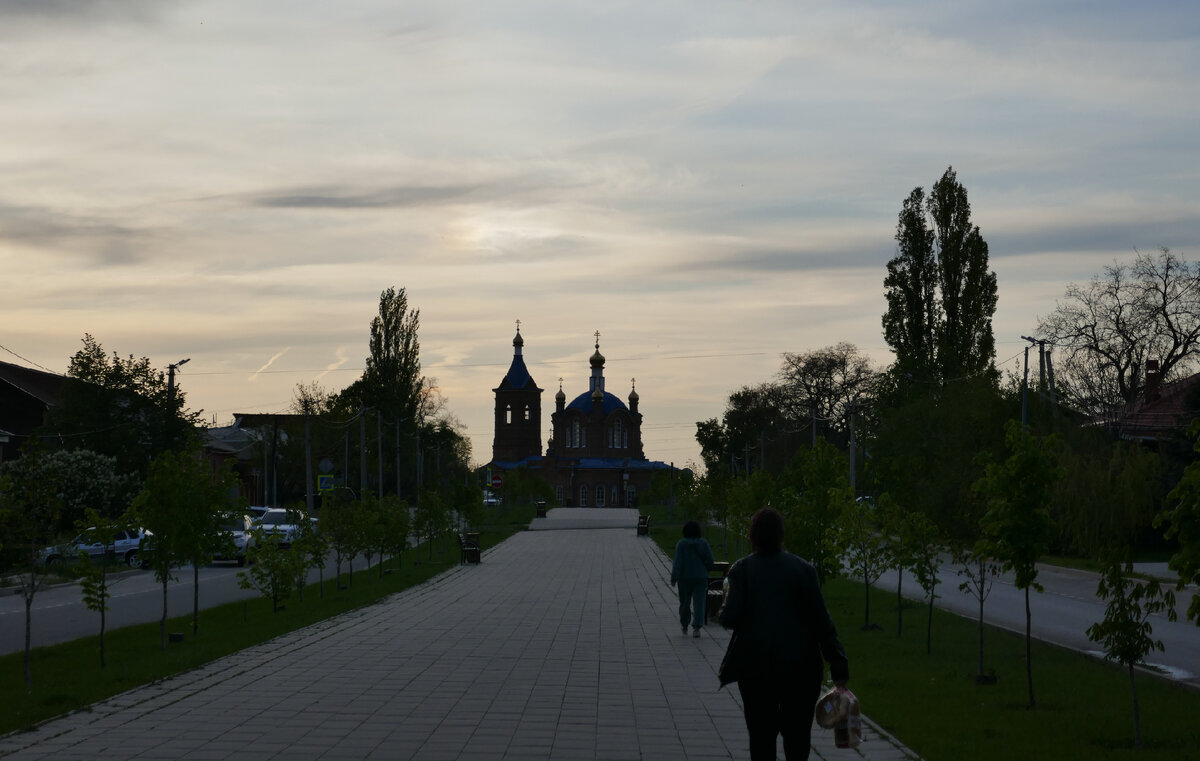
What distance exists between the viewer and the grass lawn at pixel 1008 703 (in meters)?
9.91

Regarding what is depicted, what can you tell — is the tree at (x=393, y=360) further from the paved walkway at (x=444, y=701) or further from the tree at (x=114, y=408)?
the paved walkway at (x=444, y=701)

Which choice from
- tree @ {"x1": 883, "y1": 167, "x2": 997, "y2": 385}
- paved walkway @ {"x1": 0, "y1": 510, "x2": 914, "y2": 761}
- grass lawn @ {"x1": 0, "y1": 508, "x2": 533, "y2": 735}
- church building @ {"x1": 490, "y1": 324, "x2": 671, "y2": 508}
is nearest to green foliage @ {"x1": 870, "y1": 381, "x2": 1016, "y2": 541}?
tree @ {"x1": 883, "y1": 167, "x2": 997, "y2": 385}

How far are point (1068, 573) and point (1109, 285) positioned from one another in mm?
24714

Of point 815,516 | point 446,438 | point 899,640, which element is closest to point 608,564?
point 815,516

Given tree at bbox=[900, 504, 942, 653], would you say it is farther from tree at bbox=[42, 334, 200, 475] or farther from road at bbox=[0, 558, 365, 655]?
tree at bbox=[42, 334, 200, 475]

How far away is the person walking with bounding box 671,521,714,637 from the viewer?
18250 mm

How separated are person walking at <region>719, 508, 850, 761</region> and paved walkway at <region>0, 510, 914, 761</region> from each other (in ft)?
7.24

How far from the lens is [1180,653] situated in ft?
55.9

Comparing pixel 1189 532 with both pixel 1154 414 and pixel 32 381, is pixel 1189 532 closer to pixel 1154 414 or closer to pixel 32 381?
pixel 1154 414

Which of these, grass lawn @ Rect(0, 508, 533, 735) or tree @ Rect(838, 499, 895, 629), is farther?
tree @ Rect(838, 499, 895, 629)

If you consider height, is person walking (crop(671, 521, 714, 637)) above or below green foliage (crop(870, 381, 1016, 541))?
below

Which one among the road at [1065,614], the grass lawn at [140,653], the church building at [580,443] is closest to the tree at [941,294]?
the road at [1065,614]

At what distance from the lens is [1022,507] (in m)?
12.5

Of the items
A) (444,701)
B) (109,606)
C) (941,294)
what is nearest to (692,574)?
(444,701)
